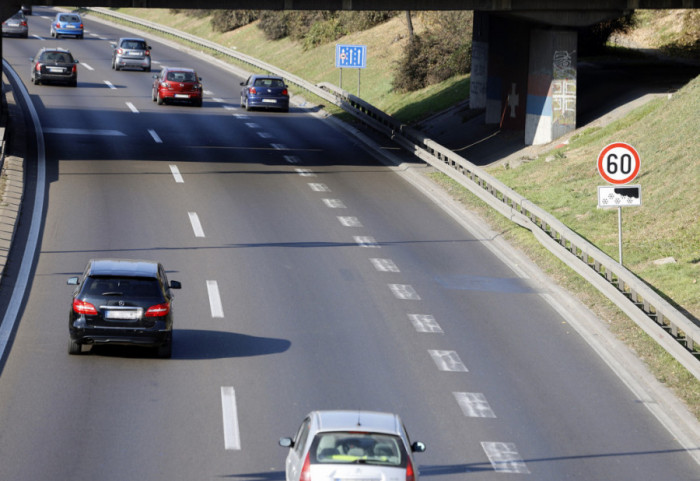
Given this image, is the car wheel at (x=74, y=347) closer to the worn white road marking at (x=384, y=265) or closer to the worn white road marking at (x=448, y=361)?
the worn white road marking at (x=448, y=361)

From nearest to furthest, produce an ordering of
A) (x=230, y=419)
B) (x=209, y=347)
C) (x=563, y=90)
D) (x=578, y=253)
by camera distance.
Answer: (x=230, y=419)
(x=209, y=347)
(x=578, y=253)
(x=563, y=90)

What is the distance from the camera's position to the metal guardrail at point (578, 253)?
1764 cm

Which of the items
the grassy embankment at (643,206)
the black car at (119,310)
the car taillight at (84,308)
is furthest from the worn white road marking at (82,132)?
the car taillight at (84,308)

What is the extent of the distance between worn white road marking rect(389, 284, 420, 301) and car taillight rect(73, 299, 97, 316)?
659cm

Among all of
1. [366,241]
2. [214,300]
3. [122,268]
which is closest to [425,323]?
[214,300]

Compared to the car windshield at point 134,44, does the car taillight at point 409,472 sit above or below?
below

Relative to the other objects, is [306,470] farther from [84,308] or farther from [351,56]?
[351,56]

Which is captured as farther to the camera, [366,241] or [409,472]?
[366,241]

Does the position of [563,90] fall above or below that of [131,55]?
above

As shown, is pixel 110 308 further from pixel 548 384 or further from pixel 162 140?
pixel 162 140

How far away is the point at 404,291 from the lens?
2214cm

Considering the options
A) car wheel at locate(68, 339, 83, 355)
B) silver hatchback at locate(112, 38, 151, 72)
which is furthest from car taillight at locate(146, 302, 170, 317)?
silver hatchback at locate(112, 38, 151, 72)

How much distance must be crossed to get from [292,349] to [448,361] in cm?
247

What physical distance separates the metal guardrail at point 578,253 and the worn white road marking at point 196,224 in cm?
721
